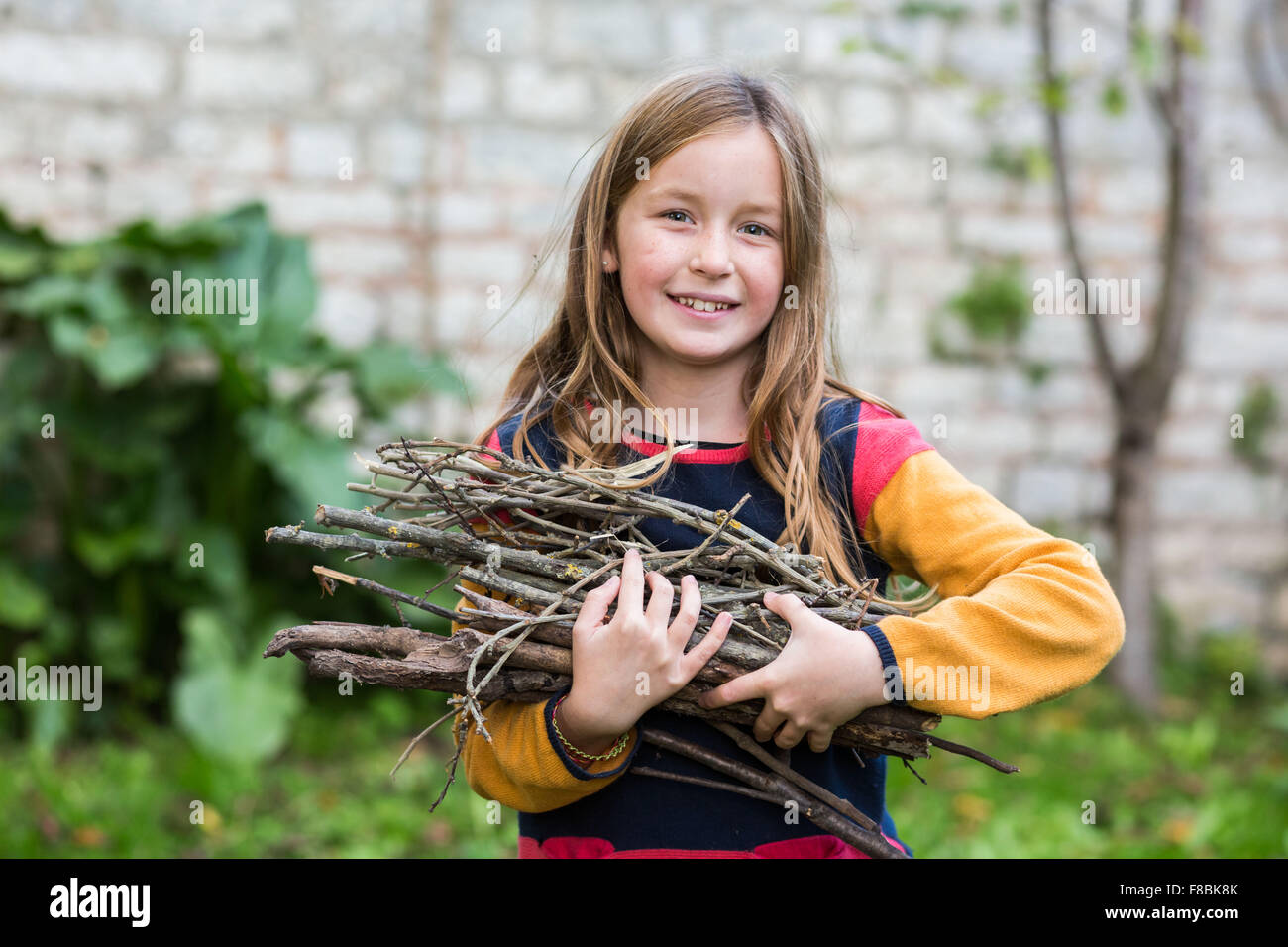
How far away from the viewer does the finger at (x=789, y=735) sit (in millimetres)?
1479

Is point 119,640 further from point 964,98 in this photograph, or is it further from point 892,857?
point 964,98

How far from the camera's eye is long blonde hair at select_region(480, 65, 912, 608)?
168 cm

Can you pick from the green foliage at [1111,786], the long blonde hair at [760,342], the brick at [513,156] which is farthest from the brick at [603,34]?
the long blonde hair at [760,342]

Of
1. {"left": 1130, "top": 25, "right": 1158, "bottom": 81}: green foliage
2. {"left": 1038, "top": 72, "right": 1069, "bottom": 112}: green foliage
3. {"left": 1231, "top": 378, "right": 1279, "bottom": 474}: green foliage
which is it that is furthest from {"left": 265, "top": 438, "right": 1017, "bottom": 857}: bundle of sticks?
{"left": 1231, "top": 378, "right": 1279, "bottom": 474}: green foliage

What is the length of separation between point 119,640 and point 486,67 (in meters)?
2.70

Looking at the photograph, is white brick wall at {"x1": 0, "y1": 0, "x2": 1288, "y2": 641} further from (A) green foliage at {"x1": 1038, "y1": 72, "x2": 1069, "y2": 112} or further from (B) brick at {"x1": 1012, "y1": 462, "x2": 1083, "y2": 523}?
(A) green foliage at {"x1": 1038, "y1": 72, "x2": 1069, "y2": 112}

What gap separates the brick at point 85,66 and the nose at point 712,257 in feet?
12.3

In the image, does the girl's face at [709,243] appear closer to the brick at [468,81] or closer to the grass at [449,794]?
the grass at [449,794]

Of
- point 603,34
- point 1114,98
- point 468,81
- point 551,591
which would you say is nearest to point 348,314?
point 468,81

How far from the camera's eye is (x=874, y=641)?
4.81 feet

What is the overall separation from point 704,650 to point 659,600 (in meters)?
0.09

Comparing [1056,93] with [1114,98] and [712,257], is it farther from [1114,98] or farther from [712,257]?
[712,257]

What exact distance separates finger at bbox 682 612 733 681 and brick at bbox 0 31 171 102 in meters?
4.09

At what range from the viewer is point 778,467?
5.53 feet
